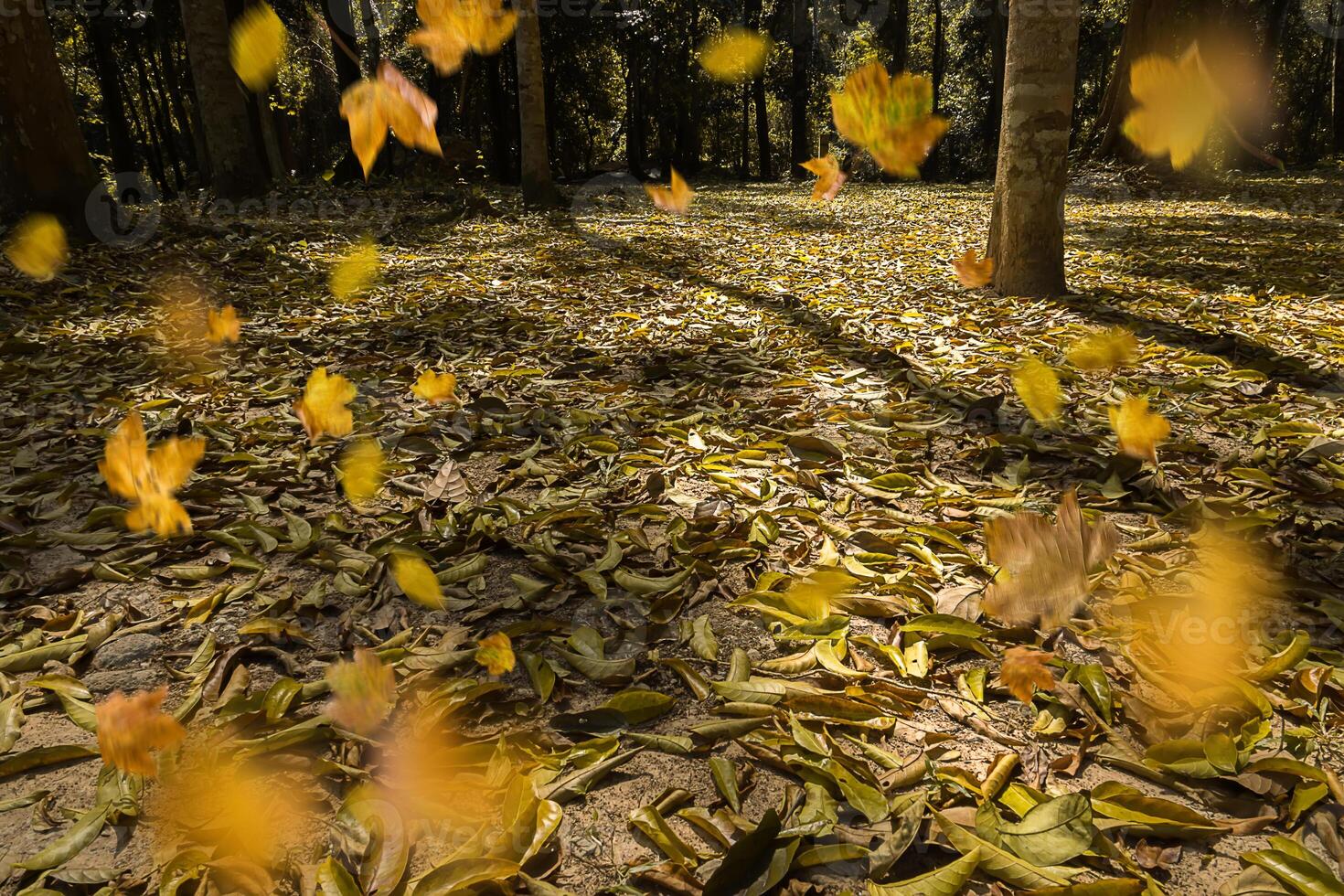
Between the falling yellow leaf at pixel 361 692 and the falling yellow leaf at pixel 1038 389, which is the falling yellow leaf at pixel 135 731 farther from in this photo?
the falling yellow leaf at pixel 1038 389

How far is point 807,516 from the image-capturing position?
1.98 m

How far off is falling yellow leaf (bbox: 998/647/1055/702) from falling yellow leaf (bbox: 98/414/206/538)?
1.90 m

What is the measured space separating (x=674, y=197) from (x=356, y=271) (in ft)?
29.5

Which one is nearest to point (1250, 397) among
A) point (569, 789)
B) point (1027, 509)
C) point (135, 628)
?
point (1027, 509)

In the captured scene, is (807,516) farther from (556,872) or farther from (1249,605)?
(556,872)

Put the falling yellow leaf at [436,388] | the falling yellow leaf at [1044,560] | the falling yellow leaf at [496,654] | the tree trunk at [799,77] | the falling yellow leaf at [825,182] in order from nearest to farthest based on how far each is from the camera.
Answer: the falling yellow leaf at [496,654] < the falling yellow leaf at [1044,560] < the falling yellow leaf at [436,388] < the falling yellow leaf at [825,182] < the tree trunk at [799,77]

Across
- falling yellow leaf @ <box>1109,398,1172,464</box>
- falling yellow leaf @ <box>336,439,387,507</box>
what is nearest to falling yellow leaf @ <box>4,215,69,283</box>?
falling yellow leaf @ <box>336,439,387,507</box>

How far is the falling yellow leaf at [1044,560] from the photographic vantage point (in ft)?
5.20

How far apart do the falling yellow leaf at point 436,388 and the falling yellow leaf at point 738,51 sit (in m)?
20.9

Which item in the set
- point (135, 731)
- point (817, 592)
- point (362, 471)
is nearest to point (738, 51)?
point (362, 471)

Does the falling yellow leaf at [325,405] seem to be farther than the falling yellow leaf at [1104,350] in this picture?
No

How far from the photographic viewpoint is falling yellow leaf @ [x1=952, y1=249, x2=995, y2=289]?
4407mm

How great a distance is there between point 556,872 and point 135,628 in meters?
1.09

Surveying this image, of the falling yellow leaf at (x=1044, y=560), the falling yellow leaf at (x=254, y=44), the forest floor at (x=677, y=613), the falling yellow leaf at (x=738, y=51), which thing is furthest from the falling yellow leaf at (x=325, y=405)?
the falling yellow leaf at (x=738, y=51)
